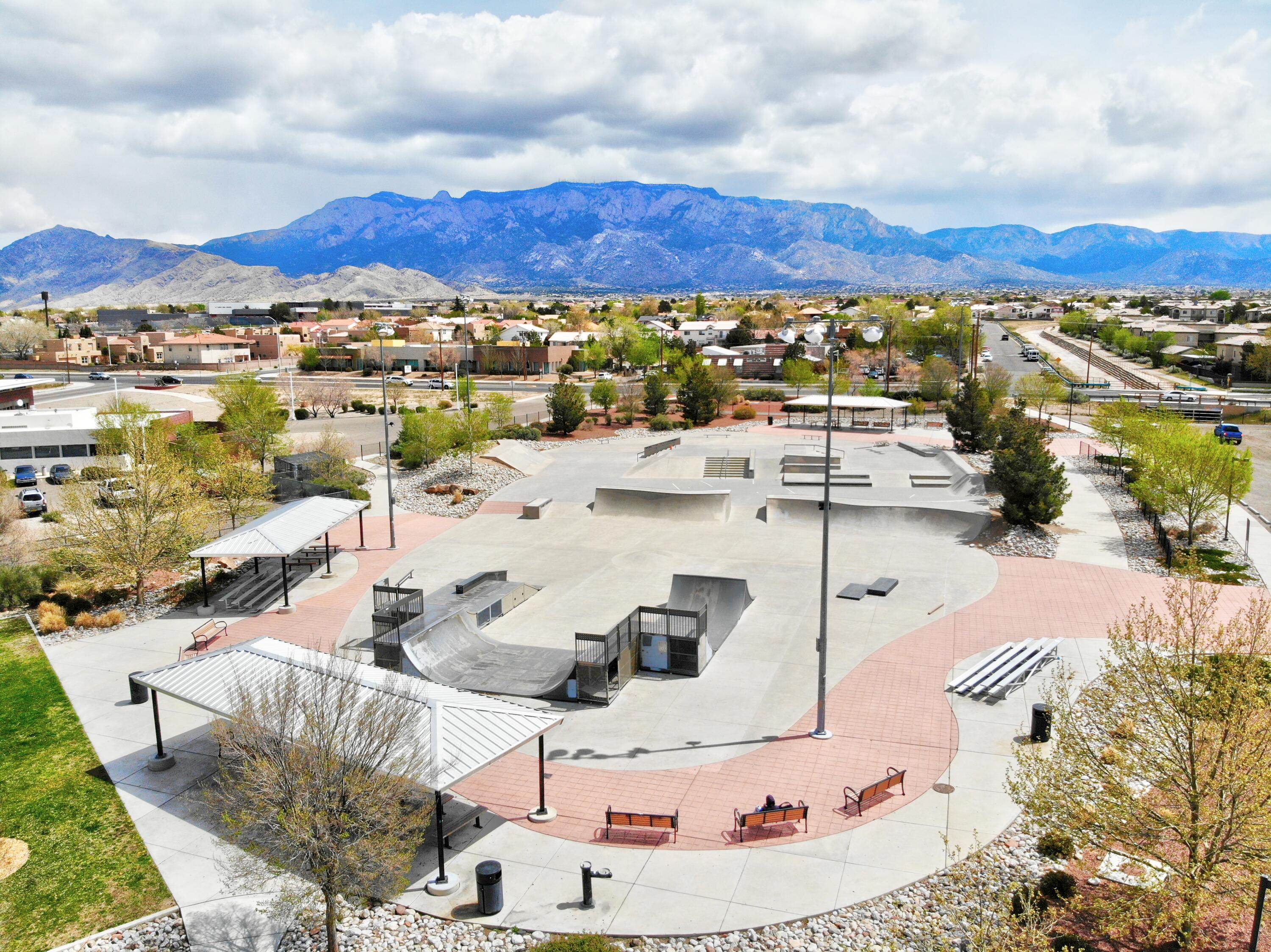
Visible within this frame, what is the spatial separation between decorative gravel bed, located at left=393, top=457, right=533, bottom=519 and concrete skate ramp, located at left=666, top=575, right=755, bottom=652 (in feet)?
51.1

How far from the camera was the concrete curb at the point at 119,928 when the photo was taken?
1185 cm

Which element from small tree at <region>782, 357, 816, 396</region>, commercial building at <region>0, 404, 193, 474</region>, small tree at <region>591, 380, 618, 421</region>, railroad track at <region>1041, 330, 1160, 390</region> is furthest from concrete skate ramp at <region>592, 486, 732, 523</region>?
railroad track at <region>1041, 330, 1160, 390</region>

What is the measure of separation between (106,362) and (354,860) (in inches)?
5227

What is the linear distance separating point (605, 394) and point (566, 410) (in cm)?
742

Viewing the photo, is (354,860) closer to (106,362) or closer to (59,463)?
(59,463)

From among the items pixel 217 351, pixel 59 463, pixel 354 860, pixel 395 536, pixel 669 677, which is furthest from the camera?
pixel 217 351

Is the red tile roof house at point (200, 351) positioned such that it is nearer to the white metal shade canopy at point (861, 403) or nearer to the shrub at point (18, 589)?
the white metal shade canopy at point (861, 403)

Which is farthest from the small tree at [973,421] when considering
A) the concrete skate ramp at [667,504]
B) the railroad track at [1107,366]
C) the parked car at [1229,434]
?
the railroad track at [1107,366]

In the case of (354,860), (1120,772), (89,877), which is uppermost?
(1120,772)

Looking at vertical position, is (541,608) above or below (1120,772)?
below

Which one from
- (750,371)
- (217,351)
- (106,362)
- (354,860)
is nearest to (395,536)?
(354,860)

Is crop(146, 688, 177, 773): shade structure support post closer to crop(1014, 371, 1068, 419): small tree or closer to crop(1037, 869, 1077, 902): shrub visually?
crop(1037, 869, 1077, 902): shrub

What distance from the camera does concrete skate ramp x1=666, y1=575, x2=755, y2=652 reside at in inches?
929

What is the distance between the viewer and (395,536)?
1315 inches
